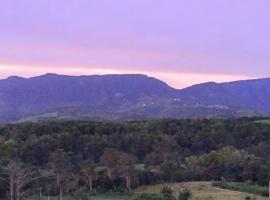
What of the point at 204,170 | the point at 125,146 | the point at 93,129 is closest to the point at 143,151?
the point at 125,146

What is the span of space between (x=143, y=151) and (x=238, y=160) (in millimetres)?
21549

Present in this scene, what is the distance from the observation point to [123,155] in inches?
2862

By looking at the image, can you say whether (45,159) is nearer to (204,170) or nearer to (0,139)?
(0,139)

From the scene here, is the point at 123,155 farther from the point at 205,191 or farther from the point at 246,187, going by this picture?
the point at 246,187

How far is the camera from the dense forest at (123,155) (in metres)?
69.2

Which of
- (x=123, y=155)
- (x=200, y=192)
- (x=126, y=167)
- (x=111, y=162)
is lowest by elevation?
(x=200, y=192)

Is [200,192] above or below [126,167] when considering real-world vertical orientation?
below

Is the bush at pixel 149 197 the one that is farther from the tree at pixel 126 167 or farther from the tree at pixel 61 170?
the tree at pixel 61 170

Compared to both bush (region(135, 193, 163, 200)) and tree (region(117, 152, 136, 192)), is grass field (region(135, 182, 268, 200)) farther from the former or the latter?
bush (region(135, 193, 163, 200))

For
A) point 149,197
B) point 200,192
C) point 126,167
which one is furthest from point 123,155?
point 149,197

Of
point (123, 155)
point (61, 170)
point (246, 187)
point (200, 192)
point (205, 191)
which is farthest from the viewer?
point (123, 155)

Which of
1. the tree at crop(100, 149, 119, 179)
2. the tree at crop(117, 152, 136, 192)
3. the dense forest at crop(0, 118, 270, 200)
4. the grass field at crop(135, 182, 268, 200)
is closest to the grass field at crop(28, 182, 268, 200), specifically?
the grass field at crop(135, 182, 268, 200)

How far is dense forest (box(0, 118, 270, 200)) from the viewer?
2726 inches

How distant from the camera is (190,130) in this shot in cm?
10806
